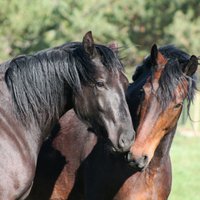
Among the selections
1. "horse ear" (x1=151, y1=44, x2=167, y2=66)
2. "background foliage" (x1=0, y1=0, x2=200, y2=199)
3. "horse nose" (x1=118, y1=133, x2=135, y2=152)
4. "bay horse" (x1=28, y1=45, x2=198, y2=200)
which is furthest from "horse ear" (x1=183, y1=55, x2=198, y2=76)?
"background foliage" (x1=0, y1=0, x2=200, y2=199)

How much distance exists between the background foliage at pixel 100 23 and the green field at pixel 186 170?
6.51 ft

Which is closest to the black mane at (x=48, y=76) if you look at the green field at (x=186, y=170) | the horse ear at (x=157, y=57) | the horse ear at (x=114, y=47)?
the horse ear at (x=114, y=47)

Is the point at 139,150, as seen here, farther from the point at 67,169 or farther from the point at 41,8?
the point at 41,8

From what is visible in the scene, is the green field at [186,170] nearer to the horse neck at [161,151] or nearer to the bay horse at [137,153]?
the bay horse at [137,153]

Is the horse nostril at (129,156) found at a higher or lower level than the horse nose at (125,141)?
lower

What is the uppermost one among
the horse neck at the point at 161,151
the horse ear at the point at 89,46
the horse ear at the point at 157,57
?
the horse ear at the point at 89,46

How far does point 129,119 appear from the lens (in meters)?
4.67

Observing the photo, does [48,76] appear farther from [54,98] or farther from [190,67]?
[190,67]

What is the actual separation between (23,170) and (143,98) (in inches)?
44.8

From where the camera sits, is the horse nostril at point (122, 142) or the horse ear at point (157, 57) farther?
the horse ear at point (157, 57)

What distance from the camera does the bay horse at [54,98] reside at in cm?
462

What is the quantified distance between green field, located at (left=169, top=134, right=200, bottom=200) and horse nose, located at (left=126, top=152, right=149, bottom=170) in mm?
3632

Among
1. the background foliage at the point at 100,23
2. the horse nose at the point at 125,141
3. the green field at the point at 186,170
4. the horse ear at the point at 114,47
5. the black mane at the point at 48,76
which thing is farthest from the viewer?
the background foliage at the point at 100,23

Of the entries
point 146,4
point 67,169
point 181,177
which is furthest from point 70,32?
point 67,169
